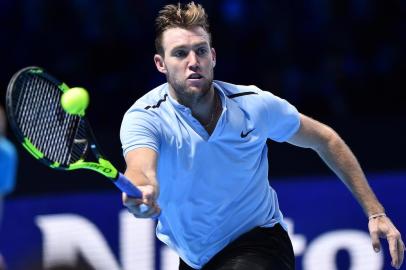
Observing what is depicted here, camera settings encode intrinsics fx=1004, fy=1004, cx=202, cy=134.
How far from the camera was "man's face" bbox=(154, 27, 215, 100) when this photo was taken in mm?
5434

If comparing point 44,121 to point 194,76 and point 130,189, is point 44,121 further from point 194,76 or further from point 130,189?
point 130,189

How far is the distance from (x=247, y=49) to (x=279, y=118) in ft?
17.1

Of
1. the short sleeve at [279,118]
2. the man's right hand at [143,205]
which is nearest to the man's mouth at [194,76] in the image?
the short sleeve at [279,118]

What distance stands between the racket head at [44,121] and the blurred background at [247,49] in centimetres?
417

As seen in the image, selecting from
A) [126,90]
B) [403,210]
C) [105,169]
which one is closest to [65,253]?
[126,90]

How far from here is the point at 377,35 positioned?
10.9 meters

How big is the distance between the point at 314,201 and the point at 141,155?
4.08 metres

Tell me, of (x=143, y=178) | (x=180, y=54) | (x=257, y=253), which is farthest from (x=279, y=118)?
(x=143, y=178)

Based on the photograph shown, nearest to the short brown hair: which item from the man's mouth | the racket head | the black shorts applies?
the man's mouth

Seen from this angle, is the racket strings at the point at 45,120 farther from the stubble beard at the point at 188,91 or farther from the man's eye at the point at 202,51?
the man's eye at the point at 202,51

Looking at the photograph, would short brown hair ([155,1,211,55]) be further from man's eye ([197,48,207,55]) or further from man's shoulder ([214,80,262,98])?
man's shoulder ([214,80,262,98])

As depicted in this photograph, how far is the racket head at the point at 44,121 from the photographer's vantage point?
4.93 metres

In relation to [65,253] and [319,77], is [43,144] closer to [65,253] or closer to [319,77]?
[65,253]

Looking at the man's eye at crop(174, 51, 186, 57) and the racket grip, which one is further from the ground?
the man's eye at crop(174, 51, 186, 57)
